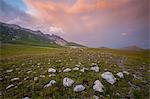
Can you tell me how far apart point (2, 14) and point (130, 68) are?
5590mm

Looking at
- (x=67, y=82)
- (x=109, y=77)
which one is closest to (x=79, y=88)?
(x=67, y=82)

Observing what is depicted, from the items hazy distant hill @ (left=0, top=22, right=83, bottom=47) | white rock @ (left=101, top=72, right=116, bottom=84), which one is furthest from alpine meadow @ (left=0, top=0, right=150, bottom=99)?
hazy distant hill @ (left=0, top=22, right=83, bottom=47)

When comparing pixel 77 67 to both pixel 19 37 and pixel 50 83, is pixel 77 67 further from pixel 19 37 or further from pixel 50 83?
pixel 19 37

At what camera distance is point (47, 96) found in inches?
147

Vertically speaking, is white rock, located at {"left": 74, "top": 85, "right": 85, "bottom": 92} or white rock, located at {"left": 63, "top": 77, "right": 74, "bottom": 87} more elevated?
white rock, located at {"left": 63, "top": 77, "right": 74, "bottom": 87}

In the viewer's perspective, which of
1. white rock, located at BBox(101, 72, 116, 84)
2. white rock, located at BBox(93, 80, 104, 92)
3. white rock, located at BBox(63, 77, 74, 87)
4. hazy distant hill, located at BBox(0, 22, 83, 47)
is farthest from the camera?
hazy distant hill, located at BBox(0, 22, 83, 47)

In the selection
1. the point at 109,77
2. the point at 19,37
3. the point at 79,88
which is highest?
the point at 19,37

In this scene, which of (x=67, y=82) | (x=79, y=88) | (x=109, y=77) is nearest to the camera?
(x=79, y=88)

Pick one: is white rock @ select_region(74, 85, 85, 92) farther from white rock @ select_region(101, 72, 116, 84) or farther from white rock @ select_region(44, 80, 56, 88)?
white rock @ select_region(101, 72, 116, 84)

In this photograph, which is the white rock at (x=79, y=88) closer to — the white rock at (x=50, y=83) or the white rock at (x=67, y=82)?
the white rock at (x=67, y=82)

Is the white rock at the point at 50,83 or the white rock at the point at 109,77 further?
the white rock at the point at 109,77

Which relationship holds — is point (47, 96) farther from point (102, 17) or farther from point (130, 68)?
point (102, 17)

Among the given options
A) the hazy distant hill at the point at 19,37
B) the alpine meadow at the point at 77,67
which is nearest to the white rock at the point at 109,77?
the alpine meadow at the point at 77,67

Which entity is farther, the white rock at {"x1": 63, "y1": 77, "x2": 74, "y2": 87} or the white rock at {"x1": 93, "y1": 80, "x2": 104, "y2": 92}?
the white rock at {"x1": 63, "y1": 77, "x2": 74, "y2": 87}
